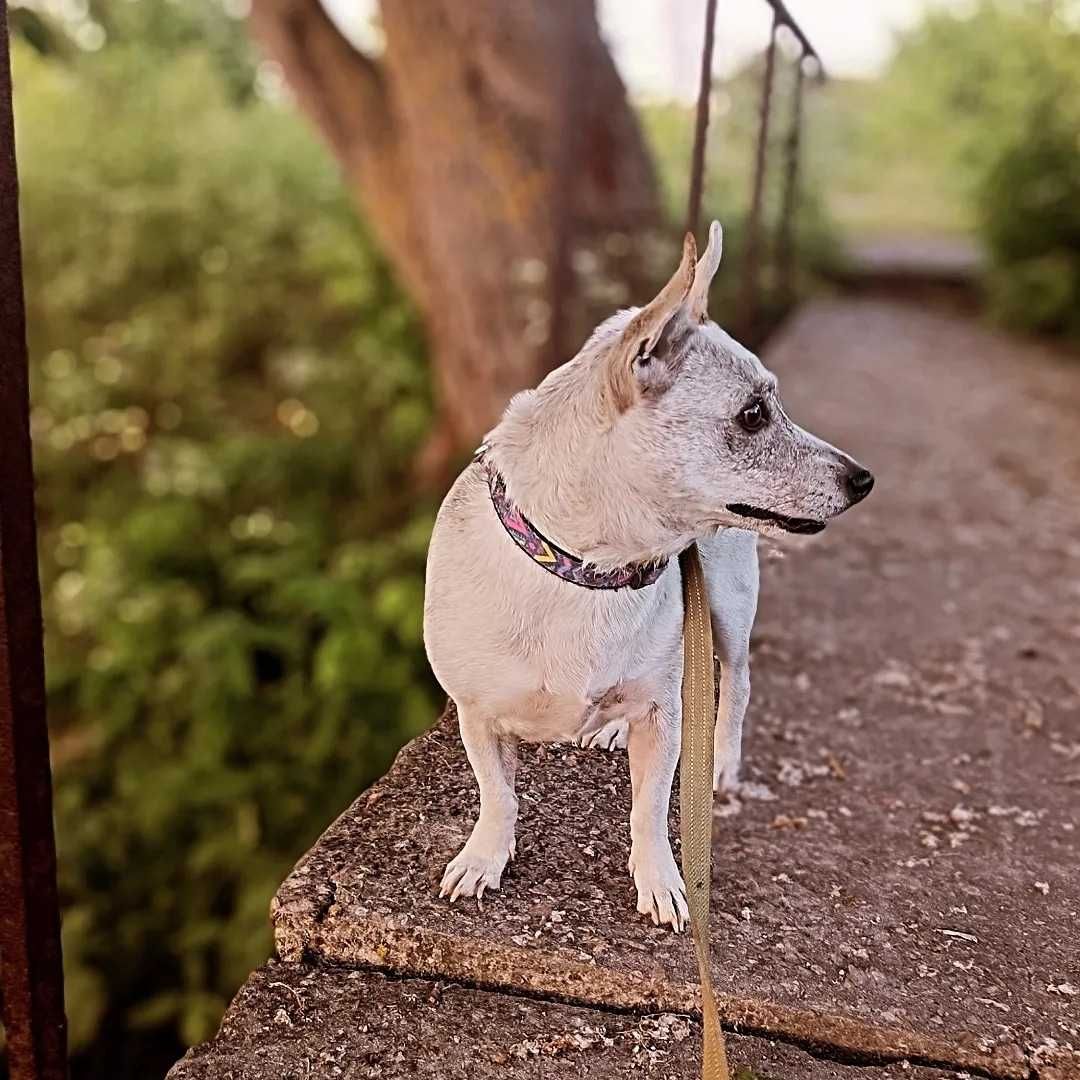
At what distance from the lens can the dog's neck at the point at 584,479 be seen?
163cm

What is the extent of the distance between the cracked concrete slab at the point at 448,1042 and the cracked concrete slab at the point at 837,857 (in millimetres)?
44

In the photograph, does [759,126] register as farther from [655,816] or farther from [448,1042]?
[448,1042]

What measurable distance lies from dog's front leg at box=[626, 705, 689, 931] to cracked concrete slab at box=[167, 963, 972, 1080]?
0.18 metres

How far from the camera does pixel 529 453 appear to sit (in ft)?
5.63

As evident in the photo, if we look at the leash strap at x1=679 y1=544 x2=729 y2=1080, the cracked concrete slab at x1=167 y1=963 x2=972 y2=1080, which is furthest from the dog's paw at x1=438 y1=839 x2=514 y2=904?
the leash strap at x1=679 y1=544 x2=729 y2=1080

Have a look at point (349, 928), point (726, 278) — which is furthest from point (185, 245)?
point (349, 928)

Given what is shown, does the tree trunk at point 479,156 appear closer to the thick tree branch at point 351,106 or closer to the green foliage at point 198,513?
the thick tree branch at point 351,106

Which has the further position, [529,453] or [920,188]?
[920,188]

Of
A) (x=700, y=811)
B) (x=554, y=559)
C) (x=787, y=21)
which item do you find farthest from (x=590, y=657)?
(x=787, y=21)

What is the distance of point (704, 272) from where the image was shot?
1505 mm

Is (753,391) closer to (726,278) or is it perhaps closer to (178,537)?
(178,537)

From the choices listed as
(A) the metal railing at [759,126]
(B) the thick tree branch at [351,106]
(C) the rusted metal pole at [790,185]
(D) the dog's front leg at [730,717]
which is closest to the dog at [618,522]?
(D) the dog's front leg at [730,717]

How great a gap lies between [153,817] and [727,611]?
455 cm

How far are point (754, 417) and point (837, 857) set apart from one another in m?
1.18
